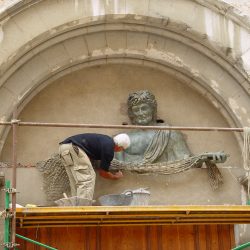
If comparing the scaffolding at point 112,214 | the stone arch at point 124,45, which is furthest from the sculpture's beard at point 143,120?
the scaffolding at point 112,214

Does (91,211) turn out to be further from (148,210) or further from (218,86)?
(218,86)

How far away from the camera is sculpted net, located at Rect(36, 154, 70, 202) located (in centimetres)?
822

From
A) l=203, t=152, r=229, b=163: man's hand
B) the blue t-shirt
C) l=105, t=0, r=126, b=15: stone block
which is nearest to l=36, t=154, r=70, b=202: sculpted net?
the blue t-shirt

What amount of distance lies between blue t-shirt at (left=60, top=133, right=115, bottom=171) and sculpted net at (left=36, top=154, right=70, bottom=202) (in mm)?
357

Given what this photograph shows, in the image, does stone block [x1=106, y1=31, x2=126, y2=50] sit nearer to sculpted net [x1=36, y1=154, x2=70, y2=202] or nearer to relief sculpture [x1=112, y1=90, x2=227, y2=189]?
relief sculpture [x1=112, y1=90, x2=227, y2=189]

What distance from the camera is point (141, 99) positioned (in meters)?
8.95

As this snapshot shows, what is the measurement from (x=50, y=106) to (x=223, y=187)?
2.32 m

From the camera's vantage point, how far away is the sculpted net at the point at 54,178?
8219 mm

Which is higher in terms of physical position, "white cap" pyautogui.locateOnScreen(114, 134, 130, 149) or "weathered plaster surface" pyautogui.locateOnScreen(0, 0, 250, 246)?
"weathered plaster surface" pyautogui.locateOnScreen(0, 0, 250, 246)

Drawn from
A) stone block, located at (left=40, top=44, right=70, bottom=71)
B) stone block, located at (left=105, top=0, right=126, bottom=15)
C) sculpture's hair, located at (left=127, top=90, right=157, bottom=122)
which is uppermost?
stone block, located at (left=105, top=0, right=126, bottom=15)

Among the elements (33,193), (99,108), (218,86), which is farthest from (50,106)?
(218,86)

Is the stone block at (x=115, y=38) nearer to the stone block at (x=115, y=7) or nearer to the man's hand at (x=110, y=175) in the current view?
the stone block at (x=115, y=7)

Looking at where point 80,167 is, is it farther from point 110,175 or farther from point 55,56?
point 55,56

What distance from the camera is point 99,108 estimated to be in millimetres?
9188
